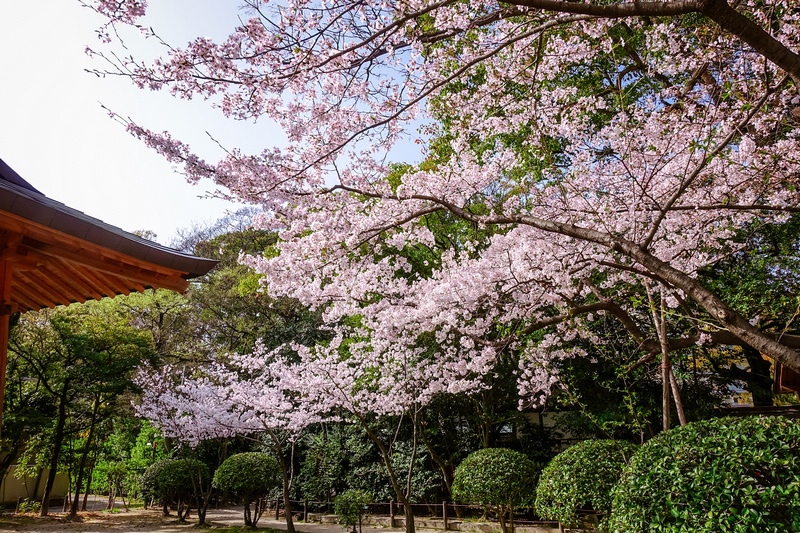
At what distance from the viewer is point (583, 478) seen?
17.7ft

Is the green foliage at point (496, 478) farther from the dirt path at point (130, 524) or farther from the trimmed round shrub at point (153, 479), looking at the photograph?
the trimmed round shrub at point (153, 479)

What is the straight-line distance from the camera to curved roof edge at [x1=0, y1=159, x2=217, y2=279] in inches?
90.5

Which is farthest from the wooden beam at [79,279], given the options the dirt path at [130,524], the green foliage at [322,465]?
the green foliage at [322,465]

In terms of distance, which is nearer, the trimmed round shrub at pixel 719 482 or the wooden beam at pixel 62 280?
the trimmed round shrub at pixel 719 482

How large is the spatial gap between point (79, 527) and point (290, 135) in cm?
1070

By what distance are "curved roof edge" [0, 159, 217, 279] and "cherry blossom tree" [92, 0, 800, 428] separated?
3.76ft

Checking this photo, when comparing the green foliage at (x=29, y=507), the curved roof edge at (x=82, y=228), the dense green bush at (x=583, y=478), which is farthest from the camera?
the green foliage at (x=29, y=507)

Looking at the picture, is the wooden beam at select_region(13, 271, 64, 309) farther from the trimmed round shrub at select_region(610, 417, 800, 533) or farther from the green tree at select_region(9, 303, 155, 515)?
the green tree at select_region(9, 303, 155, 515)

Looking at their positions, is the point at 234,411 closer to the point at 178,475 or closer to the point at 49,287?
the point at 178,475

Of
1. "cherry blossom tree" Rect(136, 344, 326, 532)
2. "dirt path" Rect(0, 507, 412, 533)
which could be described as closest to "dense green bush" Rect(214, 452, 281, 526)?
"cherry blossom tree" Rect(136, 344, 326, 532)

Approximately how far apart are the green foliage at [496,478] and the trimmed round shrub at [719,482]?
4.07 m

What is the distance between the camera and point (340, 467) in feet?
39.5

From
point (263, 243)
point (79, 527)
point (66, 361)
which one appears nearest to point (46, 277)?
point (79, 527)

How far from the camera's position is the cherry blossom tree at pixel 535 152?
3471 mm
